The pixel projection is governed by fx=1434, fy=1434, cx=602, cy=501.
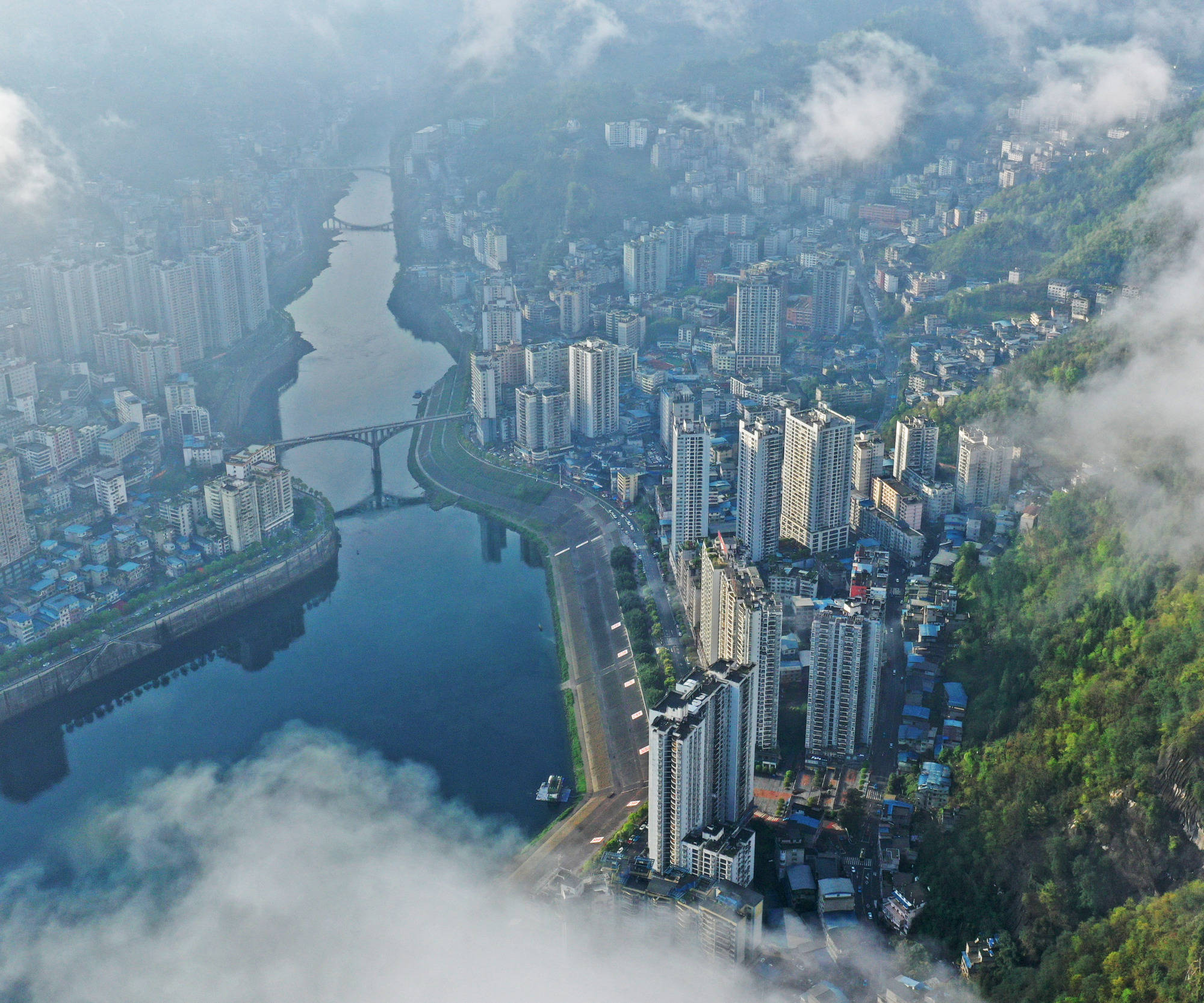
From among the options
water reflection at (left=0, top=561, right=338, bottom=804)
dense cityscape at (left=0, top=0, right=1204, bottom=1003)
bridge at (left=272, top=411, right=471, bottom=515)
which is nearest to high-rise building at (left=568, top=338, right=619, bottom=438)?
dense cityscape at (left=0, top=0, right=1204, bottom=1003)

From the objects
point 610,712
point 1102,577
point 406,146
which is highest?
point 406,146

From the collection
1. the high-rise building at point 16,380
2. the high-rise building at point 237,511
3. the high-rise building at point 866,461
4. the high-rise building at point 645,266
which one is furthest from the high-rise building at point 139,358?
the high-rise building at point 866,461

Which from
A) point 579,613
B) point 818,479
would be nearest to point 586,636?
point 579,613

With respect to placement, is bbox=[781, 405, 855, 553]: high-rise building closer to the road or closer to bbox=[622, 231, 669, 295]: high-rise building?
the road

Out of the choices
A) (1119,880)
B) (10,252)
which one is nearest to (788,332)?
(10,252)

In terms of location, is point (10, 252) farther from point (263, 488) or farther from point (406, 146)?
point (406, 146)

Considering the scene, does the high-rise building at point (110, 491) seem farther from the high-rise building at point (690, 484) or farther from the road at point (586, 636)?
the high-rise building at point (690, 484)
